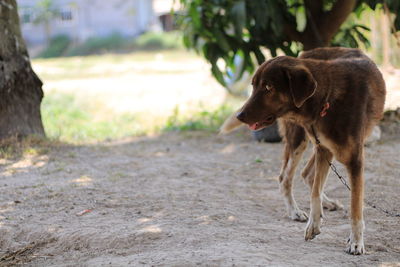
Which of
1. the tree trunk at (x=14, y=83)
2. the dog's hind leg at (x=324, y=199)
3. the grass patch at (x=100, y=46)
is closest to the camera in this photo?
the dog's hind leg at (x=324, y=199)

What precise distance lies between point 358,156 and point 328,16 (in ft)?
13.8

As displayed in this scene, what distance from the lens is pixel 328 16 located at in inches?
308

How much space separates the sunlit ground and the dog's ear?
4834 mm

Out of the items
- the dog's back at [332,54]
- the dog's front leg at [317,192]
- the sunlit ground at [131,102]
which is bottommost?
the sunlit ground at [131,102]

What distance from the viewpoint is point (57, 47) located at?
34.3 meters

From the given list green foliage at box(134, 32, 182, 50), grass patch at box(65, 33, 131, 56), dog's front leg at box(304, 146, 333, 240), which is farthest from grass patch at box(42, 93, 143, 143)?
grass patch at box(65, 33, 131, 56)

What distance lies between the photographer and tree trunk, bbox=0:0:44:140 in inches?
278

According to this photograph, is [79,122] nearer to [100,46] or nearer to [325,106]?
[325,106]

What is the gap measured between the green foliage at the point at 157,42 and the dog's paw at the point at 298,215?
26307 millimetres

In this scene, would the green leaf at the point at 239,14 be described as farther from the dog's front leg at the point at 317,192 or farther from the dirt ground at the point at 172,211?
the dog's front leg at the point at 317,192

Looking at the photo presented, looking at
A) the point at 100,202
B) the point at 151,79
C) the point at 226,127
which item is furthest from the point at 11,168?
the point at 151,79

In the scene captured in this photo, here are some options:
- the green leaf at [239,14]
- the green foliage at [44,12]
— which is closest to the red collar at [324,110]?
the green leaf at [239,14]

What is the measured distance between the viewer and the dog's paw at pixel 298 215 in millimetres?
4875

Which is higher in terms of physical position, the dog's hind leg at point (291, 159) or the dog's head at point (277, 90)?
the dog's head at point (277, 90)
